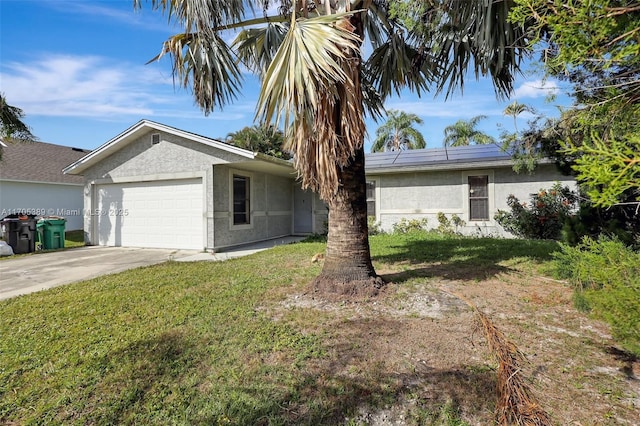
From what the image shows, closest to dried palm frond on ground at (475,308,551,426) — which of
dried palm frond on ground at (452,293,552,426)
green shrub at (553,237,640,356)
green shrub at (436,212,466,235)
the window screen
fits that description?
dried palm frond on ground at (452,293,552,426)

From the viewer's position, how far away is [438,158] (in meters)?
13.2

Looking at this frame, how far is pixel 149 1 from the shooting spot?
5305mm

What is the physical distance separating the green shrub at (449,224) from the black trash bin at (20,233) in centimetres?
1449

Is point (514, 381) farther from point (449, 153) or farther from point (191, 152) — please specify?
point (449, 153)

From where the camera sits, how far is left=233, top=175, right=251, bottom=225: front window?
11.7 meters

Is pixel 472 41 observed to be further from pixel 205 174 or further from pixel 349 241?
pixel 205 174

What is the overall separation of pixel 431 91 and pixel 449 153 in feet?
24.3

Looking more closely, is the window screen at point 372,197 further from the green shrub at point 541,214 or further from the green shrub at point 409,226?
the green shrub at point 541,214

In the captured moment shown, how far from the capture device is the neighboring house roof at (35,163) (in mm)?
15664

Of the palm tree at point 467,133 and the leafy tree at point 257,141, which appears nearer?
the palm tree at point 467,133

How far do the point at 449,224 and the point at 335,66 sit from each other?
34.1 feet

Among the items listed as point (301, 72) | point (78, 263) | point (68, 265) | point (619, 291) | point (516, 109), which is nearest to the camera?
point (619, 291)

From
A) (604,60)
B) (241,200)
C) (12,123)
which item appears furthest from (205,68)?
(12,123)

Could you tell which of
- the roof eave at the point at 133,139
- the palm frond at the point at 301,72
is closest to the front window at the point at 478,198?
the roof eave at the point at 133,139
